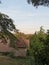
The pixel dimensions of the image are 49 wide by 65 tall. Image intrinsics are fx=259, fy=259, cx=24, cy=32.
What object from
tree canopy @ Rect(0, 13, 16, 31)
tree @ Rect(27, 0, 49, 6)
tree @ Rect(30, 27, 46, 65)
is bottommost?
tree @ Rect(30, 27, 46, 65)

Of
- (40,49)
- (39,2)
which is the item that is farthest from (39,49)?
(39,2)

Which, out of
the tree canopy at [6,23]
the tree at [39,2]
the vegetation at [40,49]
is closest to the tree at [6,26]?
the tree canopy at [6,23]

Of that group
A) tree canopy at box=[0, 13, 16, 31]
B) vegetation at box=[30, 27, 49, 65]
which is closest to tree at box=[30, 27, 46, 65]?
vegetation at box=[30, 27, 49, 65]

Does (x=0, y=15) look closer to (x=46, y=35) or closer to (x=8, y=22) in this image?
(x=8, y=22)

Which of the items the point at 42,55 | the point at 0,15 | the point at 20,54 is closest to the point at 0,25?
the point at 0,15

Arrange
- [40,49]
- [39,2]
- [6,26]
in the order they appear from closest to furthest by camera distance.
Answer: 1. [40,49]
2. [39,2]
3. [6,26]

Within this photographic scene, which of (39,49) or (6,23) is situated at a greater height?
(6,23)

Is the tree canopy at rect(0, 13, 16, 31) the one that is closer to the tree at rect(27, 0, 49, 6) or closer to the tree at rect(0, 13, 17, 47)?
the tree at rect(0, 13, 17, 47)

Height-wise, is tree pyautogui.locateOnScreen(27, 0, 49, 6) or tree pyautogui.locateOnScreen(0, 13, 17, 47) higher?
tree pyautogui.locateOnScreen(27, 0, 49, 6)

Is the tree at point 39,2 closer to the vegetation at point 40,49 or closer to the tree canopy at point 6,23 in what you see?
the vegetation at point 40,49

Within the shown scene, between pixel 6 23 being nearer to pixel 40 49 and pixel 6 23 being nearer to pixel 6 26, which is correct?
pixel 6 26

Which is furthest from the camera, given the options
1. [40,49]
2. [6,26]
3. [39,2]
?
[6,26]

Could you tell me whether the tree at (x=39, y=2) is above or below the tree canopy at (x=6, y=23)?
above

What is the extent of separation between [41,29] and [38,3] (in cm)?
267
